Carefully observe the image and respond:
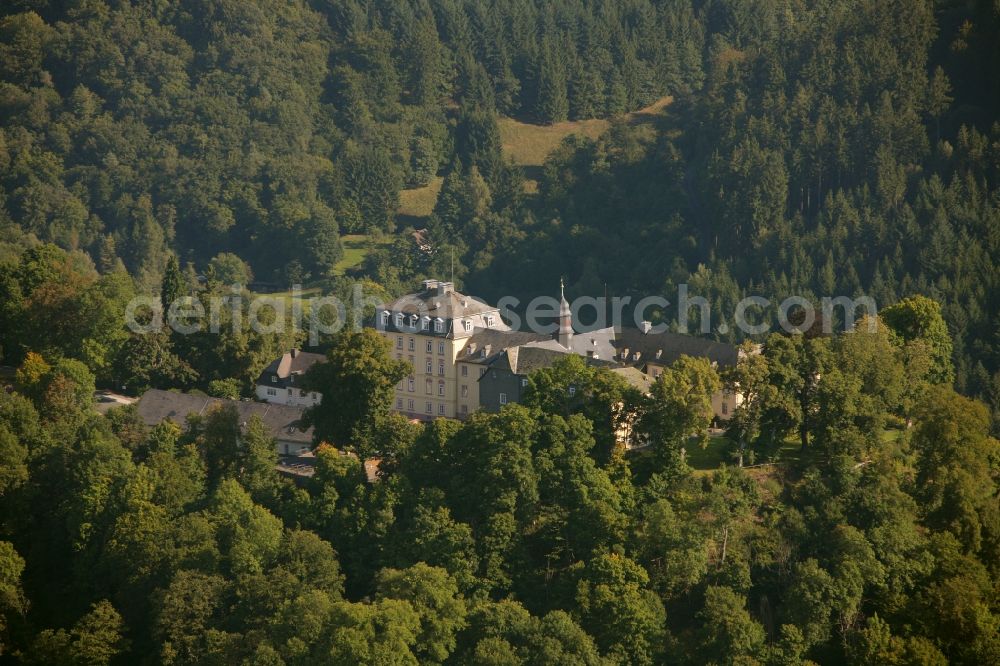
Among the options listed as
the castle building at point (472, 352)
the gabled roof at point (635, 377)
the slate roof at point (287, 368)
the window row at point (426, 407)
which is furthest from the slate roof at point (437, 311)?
the gabled roof at point (635, 377)

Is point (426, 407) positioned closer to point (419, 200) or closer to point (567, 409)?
point (567, 409)

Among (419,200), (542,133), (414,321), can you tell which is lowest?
(414,321)

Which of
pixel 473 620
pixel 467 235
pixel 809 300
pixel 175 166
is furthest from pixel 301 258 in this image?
pixel 473 620

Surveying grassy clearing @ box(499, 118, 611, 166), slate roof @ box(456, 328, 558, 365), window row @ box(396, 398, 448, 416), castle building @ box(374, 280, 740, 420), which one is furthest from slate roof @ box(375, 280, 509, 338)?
grassy clearing @ box(499, 118, 611, 166)

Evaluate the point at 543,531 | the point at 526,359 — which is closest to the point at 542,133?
the point at 526,359

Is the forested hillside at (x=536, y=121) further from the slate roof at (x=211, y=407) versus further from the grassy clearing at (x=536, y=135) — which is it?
the slate roof at (x=211, y=407)

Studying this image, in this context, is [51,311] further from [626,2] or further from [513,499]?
[626,2]
